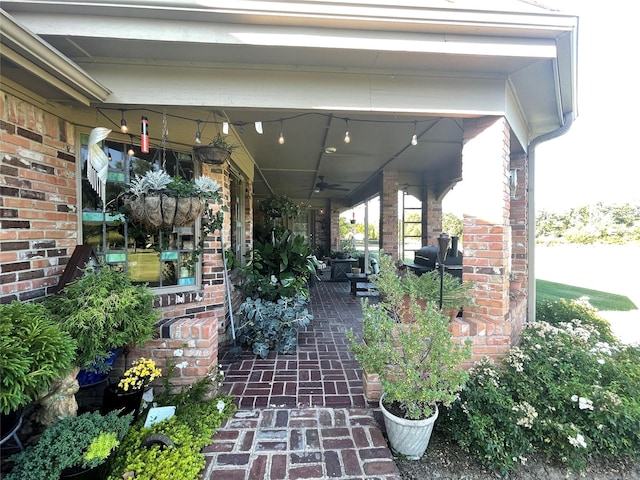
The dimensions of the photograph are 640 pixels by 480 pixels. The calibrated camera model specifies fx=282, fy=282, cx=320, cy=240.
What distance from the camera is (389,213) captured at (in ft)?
19.5

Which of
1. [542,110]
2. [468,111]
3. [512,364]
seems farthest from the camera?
[542,110]

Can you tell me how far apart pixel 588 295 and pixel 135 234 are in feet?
32.5

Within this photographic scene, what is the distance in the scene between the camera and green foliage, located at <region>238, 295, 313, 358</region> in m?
3.04

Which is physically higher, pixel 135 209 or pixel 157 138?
pixel 157 138

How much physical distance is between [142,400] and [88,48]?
2.46 m

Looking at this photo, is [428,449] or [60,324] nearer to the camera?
[60,324]

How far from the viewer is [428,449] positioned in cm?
183

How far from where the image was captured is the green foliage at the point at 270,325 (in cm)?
304

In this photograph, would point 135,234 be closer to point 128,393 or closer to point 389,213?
point 128,393

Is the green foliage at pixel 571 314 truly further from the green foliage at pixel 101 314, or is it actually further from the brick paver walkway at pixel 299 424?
the green foliage at pixel 101 314

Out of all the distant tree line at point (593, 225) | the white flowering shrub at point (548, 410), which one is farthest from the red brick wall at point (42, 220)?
the distant tree line at point (593, 225)

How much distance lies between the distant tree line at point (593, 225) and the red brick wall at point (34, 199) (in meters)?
27.8

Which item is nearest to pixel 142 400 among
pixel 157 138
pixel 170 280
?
pixel 170 280

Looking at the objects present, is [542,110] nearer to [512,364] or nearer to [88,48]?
[512,364]
